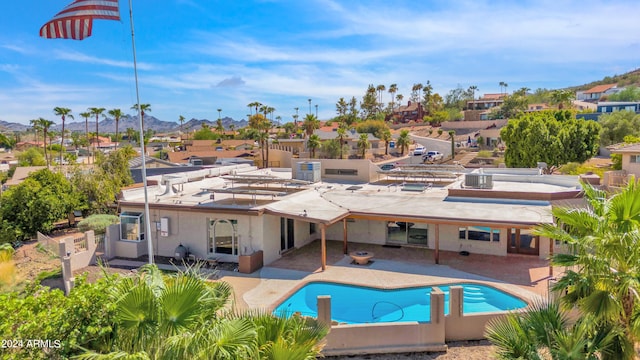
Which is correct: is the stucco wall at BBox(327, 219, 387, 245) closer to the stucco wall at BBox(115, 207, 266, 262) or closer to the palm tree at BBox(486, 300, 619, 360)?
the stucco wall at BBox(115, 207, 266, 262)

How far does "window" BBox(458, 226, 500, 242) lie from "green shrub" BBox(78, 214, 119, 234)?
20409mm

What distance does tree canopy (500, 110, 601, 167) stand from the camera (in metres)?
37.4

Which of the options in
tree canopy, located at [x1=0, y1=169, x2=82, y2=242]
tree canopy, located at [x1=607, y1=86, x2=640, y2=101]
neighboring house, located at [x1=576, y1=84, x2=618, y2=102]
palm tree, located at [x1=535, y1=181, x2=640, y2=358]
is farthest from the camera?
neighboring house, located at [x1=576, y1=84, x2=618, y2=102]

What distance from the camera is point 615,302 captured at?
657 cm

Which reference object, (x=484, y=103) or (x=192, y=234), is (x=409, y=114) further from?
(x=192, y=234)

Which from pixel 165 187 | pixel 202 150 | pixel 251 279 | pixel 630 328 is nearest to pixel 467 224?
pixel 251 279

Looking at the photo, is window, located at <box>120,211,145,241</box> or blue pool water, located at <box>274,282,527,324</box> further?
window, located at <box>120,211,145,241</box>

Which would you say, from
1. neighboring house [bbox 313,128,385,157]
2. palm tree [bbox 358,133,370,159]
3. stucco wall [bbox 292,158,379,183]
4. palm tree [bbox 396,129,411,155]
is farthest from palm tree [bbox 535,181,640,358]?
palm tree [bbox 396,129,411,155]

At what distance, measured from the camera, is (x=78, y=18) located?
12914 mm

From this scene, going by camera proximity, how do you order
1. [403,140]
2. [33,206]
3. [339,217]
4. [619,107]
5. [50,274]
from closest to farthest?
[339,217], [50,274], [33,206], [403,140], [619,107]

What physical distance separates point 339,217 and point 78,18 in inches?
437

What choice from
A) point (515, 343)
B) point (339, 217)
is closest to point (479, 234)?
point (339, 217)

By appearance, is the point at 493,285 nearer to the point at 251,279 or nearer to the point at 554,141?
the point at 251,279

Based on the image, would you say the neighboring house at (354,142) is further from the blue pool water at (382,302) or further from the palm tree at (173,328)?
the palm tree at (173,328)
